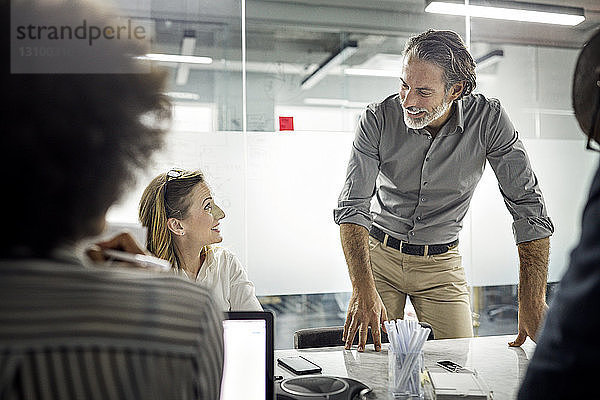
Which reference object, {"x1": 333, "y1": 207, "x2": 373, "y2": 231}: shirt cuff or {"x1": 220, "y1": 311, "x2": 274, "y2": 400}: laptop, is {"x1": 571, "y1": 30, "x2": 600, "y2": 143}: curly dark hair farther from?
{"x1": 333, "y1": 207, "x2": 373, "y2": 231}: shirt cuff

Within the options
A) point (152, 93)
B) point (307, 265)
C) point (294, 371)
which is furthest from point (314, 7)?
point (152, 93)

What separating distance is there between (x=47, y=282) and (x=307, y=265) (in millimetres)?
3172

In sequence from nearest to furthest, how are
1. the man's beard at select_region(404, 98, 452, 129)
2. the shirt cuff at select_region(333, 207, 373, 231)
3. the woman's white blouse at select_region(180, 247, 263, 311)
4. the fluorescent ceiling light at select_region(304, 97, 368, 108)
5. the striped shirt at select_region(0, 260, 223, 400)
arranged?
the striped shirt at select_region(0, 260, 223, 400) → the woman's white blouse at select_region(180, 247, 263, 311) → the shirt cuff at select_region(333, 207, 373, 231) → the man's beard at select_region(404, 98, 452, 129) → the fluorescent ceiling light at select_region(304, 97, 368, 108)

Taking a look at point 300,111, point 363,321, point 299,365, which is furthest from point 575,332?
point 300,111

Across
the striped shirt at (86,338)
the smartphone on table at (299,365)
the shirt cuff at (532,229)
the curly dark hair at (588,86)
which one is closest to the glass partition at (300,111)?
the shirt cuff at (532,229)

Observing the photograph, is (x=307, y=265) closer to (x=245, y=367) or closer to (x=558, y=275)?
(x=558, y=275)

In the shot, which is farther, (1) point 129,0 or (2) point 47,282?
(1) point 129,0

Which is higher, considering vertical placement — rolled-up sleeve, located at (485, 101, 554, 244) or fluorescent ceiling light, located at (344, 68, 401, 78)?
fluorescent ceiling light, located at (344, 68, 401, 78)

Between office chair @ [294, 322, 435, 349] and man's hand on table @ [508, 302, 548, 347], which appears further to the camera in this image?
office chair @ [294, 322, 435, 349]

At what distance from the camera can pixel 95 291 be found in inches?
24.2

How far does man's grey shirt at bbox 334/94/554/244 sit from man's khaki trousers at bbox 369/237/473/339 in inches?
3.5

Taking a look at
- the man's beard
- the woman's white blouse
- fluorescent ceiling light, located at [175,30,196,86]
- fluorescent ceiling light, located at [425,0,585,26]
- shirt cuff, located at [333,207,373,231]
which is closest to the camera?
the woman's white blouse

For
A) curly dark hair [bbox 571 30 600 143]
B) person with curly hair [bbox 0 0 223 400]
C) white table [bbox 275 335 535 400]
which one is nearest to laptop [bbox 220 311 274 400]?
white table [bbox 275 335 535 400]

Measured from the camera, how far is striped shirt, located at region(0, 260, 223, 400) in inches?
23.3
